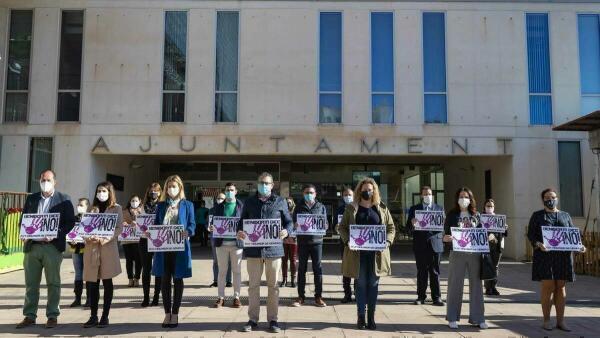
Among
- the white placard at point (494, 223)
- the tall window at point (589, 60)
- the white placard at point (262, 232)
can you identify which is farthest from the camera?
the tall window at point (589, 60)

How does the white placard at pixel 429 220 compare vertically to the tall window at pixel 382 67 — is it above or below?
below

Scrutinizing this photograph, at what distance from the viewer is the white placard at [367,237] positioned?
7.11 m

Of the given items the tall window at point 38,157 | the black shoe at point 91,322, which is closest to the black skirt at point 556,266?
the black shoe at point 91,322

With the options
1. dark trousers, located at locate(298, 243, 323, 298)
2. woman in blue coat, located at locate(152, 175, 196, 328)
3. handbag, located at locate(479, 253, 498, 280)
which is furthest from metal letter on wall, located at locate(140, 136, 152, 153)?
handbag, located at locate(479, 253, 498, 280)

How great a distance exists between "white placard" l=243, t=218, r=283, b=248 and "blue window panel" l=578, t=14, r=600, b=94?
1498 cm

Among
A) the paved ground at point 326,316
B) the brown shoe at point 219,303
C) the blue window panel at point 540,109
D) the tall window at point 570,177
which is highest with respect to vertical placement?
the blue window panel at point 540,109

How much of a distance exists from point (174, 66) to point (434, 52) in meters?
9.18

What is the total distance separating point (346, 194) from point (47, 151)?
1178 cm

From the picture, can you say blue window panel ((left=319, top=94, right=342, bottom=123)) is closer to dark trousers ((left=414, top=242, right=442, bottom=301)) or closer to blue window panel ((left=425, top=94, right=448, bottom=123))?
blue window panel ((left=425, top=94, right=448, bottom=123))

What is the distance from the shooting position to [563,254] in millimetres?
7371

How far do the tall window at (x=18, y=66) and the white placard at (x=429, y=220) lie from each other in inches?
573

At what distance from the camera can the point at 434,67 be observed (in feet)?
58.4

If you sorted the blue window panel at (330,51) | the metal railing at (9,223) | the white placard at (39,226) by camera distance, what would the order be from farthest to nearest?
the blue window panel at (330,51), the metal railing at (9,223), the white placard at (39,226)

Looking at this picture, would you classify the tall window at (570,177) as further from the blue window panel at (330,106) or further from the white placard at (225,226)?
the white placard at (225,226)
